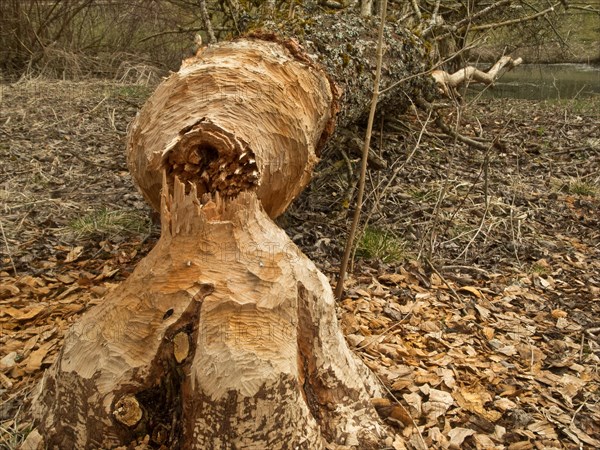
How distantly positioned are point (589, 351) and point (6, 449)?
234cm

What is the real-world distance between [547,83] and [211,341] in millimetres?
12515

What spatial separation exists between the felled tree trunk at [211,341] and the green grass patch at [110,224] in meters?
1.49

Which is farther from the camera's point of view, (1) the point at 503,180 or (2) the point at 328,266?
(1) the point at 503,180

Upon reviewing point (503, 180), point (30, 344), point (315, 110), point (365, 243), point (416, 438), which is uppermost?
point (315, 110)

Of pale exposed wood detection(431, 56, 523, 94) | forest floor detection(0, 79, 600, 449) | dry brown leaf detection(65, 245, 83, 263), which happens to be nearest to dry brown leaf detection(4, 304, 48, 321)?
forest floor detection(0, 79, 600, 449)

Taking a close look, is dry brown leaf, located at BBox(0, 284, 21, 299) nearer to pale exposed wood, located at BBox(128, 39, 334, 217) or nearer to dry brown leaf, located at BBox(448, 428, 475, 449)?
pale exposed wood, located at BBox(128, 39, 334, 217)

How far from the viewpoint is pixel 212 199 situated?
1732 mm

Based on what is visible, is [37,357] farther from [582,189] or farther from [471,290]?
[582,189]

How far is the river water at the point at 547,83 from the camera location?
9977 mm

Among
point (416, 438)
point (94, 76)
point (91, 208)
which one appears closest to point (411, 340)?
point (416, 438)

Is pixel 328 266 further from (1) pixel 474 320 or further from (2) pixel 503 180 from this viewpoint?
(2) pixel 503 180

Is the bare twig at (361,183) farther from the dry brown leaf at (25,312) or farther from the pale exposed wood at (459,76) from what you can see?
the pale exposed wood at (459,76)

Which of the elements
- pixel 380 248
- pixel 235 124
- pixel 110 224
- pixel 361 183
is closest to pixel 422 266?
pixel 380 248

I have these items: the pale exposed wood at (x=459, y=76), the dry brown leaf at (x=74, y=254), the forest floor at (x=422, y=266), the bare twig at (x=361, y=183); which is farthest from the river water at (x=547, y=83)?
the dry brown leaf at (x=74, y=254)
